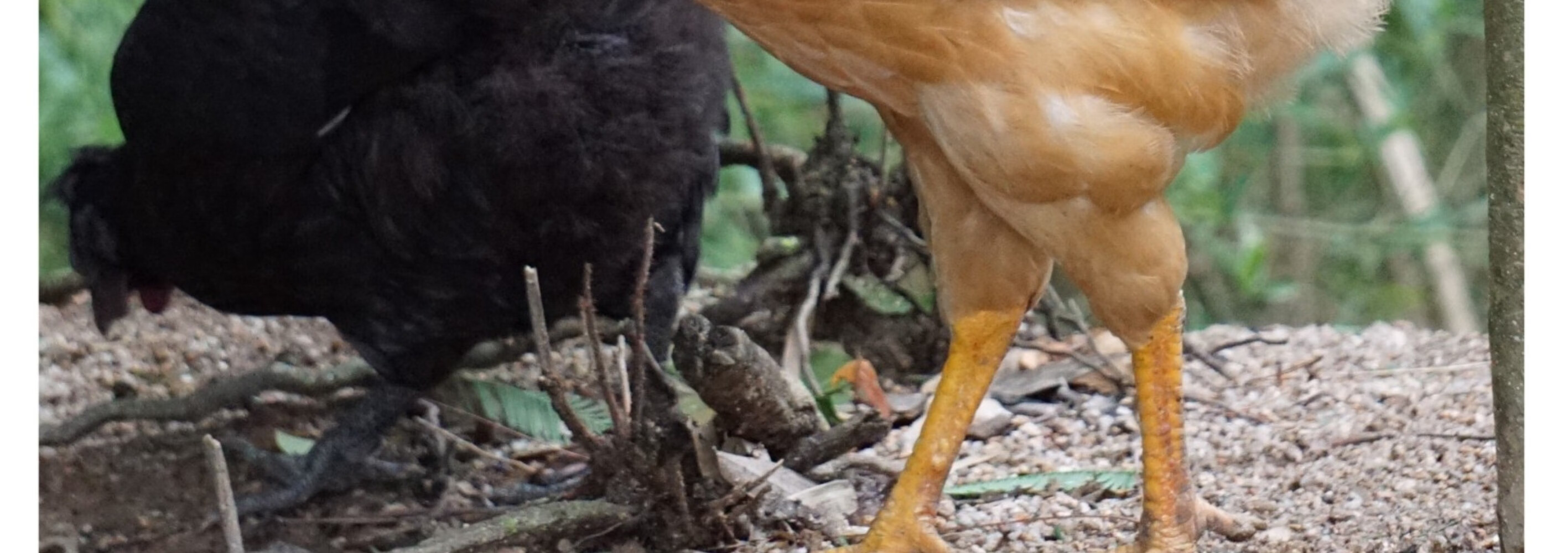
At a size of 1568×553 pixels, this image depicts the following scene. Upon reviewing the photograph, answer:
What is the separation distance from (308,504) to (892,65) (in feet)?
3.59

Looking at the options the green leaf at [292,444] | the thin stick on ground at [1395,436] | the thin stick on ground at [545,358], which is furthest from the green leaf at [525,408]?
the thin stick on ground at [1395,436]

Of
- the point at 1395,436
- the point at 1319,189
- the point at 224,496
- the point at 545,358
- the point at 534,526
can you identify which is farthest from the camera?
the point at 1319,189

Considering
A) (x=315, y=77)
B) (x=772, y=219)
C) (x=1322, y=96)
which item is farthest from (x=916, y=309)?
(x=1322, y=96)

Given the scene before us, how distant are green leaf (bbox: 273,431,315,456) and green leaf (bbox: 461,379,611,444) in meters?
0.23

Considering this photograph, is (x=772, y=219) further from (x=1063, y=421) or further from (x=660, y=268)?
(x=1063, y=421)

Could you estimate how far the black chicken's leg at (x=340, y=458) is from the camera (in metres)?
1.95

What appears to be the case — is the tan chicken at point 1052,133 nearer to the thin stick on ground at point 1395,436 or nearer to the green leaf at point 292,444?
the thin stick on ground at point 1395,436

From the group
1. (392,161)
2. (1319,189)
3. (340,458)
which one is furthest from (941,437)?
(1319,189)

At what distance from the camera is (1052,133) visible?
1.31 meters

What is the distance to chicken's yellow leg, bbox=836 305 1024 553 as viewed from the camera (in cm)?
155

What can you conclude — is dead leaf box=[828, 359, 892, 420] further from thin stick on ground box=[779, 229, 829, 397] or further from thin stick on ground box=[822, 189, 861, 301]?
thin stick on ground box=[822, 189, 861, 301]

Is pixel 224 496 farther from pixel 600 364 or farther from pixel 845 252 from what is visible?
pixel 845 252

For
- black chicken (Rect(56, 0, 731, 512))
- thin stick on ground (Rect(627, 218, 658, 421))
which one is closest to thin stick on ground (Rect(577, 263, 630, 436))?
thin stick on ground (Rect(627, 218, 658, 421))

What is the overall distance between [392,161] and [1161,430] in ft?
3.37
